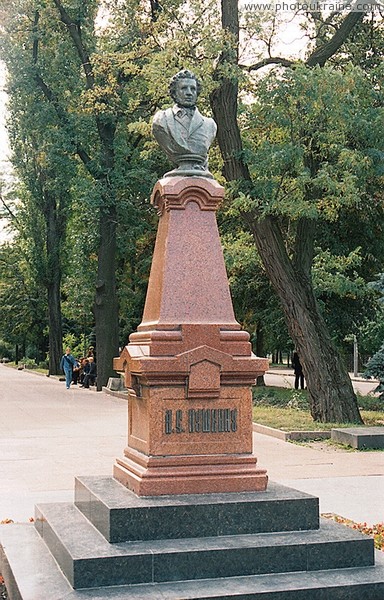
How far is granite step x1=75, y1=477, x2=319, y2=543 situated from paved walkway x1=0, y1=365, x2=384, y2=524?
2.33 m

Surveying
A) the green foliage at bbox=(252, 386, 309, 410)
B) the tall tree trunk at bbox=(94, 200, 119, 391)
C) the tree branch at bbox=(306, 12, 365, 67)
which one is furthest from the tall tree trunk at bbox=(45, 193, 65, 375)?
the tree branch at bbox=(306, 12, 365, 67)

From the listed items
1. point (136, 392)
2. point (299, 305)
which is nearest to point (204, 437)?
point (136, 392)

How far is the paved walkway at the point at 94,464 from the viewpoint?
10305 millimetres

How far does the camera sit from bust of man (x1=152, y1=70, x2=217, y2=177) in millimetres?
8266

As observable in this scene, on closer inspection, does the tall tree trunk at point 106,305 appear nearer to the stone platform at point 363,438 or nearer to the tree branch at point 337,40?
the tree branch at point 337,40

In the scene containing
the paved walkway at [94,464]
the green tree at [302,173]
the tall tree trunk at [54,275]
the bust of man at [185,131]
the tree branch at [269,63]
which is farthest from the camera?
the tall tree trunk at [54,275]

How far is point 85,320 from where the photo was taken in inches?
1800

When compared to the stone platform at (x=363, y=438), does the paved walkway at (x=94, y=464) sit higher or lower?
lower

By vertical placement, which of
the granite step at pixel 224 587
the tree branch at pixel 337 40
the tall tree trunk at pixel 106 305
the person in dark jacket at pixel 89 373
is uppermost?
the tree branch at pixel 337 40

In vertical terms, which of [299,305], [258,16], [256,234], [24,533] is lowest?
[24,533]

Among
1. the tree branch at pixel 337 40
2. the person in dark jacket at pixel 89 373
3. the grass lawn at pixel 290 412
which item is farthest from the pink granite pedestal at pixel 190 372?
the person in dark jacket at pixel 89 373

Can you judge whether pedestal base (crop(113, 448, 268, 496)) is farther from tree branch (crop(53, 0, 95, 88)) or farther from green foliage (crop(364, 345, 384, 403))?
tree branch (crop(53, 0, 95, 88))

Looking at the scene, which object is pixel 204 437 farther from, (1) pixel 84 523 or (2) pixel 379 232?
(2) pixel 379 232

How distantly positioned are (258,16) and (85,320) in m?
29.9
